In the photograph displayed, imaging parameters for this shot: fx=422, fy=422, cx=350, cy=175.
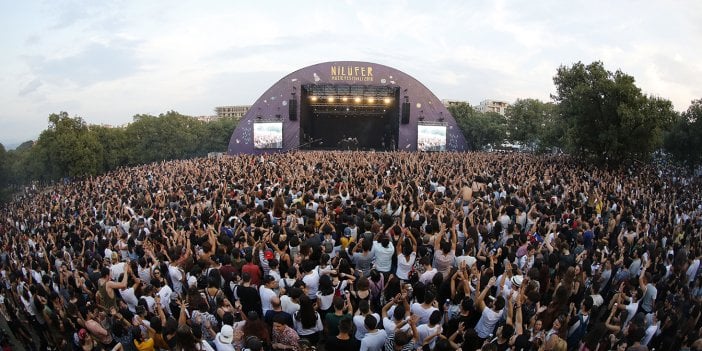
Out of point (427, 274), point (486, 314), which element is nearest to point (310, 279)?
point (427, 274)

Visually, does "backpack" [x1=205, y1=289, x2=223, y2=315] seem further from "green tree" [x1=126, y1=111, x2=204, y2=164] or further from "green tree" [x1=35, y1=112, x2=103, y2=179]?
"green tree" [x1=126, y1=111, x2=204, y2=164]

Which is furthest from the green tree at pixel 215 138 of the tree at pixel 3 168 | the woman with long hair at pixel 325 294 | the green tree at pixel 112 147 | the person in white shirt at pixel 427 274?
the person in white shirt at pixel 427 274

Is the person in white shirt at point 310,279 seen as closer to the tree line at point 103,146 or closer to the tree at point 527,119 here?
the tree line at point 103,146

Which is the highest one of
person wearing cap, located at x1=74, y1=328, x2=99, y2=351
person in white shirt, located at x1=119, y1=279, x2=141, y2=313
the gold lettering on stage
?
the gold lettering on stage

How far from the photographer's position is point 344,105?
29188 mm

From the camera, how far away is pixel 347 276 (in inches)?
183

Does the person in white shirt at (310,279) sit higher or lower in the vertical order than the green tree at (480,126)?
lower

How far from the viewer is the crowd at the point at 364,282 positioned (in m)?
3.76

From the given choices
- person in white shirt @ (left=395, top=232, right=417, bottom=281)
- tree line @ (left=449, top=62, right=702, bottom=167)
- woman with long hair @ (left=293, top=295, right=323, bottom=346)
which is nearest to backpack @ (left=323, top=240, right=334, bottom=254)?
person in white shirt @ (left=395, top=232, right=417, bottom=281)

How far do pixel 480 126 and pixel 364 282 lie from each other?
117 feet

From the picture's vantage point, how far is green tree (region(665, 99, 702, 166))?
21.0 metres

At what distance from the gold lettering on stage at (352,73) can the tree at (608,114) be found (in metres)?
12.3

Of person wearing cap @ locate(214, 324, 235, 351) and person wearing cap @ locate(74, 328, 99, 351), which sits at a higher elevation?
person wearing cap @ locate(214, 324, 235, 351)

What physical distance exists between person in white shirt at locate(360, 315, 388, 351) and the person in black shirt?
9 centimetres
